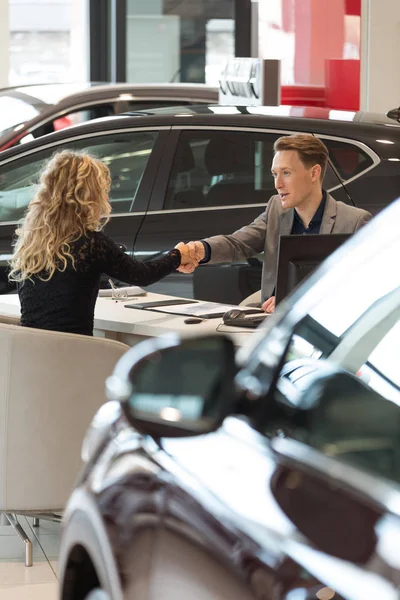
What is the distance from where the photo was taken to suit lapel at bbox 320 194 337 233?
4438mm

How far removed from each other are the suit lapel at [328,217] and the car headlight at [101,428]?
251 centimetres

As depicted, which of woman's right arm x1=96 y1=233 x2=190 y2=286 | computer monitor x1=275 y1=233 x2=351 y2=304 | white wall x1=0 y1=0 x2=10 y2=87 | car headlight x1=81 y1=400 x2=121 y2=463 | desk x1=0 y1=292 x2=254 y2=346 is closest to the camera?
car headlight x1=81 y1=400 x2=121 y2=463

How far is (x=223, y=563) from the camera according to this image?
4.30 feet

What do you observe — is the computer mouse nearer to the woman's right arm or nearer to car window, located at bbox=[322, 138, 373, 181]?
the woman's right arm

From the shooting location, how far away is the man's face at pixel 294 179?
14.5ft

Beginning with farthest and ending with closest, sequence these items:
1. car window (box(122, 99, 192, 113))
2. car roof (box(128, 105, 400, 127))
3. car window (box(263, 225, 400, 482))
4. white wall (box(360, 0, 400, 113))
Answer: car window (box(122, 99, 192, 113)) < white wall (box(360, 0, 400, 113)) < car roof (box(128, 105, 400, 127)) < car window (box(263, 225, 400, 482))

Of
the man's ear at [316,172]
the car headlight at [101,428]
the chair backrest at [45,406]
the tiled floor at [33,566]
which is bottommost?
the tiled floor at [33,566]

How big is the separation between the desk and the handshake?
156mm

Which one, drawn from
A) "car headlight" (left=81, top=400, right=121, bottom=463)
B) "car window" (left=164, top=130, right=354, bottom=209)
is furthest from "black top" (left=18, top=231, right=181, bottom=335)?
"car headlight" (left=81, top=400, right=121, bottom=463)

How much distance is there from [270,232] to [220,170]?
0.94 metres

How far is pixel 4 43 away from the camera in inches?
439

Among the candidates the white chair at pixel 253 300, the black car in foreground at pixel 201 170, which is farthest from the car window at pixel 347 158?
the white chair at pixel 253 300

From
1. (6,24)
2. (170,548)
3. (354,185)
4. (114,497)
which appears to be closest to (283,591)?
(170,548)

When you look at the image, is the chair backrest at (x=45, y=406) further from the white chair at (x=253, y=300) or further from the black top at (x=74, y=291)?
the white chair at (x=253, y=300)
